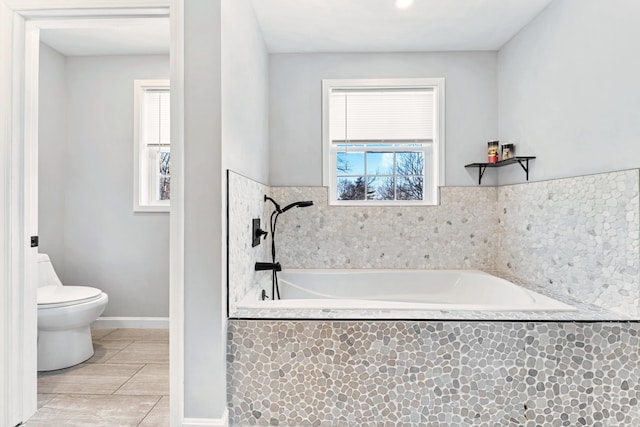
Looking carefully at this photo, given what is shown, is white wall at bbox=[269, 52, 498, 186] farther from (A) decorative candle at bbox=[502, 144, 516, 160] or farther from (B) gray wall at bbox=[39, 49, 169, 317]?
(B) gray wall at bbox=[39, 49, 169, 317]

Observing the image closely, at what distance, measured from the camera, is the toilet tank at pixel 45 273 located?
2746 mm

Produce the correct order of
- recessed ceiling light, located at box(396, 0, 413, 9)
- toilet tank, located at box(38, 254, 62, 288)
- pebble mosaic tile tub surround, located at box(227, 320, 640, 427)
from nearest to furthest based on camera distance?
pebble mosaic tile tub surround, located at box(227, 320, 640, 427) < recessed ceiling light, located at box(396, 0, 413, 9) < toilet tank, located at box(38, 254, 62, 288)

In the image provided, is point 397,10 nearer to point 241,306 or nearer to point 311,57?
point 311,57

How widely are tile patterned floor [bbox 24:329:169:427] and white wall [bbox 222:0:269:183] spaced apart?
54.4 inches

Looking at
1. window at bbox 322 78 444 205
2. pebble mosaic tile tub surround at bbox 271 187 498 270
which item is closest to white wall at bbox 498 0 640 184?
pebble mosaic tile tub surround at bbox 271 187 498 270

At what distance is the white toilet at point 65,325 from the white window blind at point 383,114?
7.34 feet

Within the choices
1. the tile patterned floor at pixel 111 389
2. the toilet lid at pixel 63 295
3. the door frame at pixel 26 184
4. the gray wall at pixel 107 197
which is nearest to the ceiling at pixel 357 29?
the gray wall at pixel 107 197

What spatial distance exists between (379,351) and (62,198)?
3.00 meters

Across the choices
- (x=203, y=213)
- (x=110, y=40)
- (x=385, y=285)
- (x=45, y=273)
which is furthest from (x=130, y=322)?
(x=110, y=40)

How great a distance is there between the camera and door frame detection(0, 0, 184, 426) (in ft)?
5.56

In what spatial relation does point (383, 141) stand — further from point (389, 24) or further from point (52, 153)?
point (52, 153)

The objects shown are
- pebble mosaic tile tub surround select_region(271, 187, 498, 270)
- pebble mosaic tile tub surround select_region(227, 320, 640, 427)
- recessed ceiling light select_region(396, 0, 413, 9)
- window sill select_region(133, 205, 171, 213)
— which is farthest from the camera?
window sill select_region(133, 205, 171, 213)

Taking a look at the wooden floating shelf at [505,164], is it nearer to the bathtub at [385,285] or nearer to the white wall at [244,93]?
the bathtub at [385,285]

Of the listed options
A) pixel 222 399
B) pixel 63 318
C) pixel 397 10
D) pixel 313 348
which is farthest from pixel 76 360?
pixel 397 10
